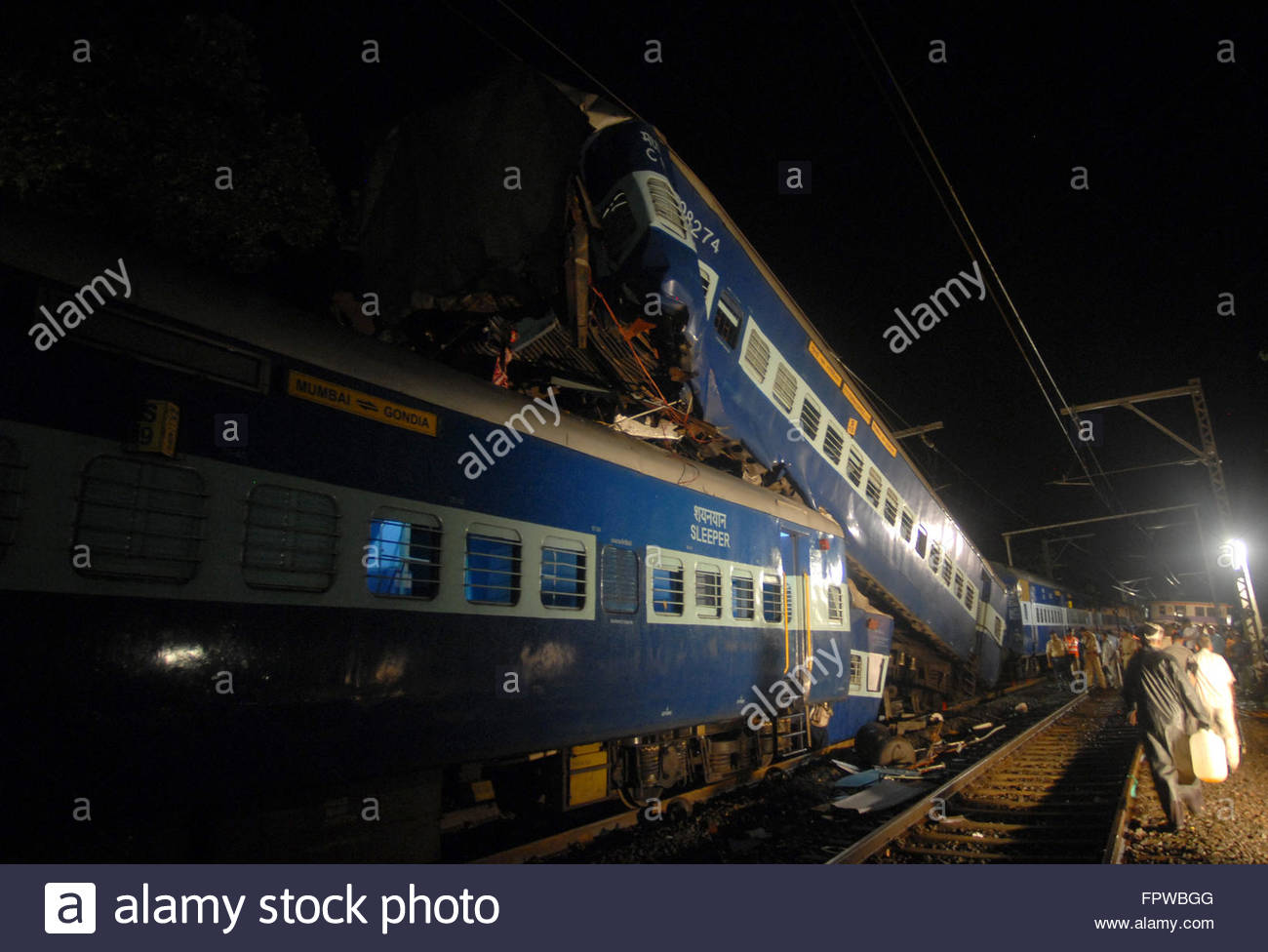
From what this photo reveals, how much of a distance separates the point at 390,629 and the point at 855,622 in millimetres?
8430

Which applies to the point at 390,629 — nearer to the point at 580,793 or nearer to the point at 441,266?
the point at 580,793

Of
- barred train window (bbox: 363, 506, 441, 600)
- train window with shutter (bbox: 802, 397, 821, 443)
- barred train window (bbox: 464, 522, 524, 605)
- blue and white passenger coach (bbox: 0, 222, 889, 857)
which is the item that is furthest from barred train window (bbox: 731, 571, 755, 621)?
barred train window (bbox: 363, 506, 441, 600)

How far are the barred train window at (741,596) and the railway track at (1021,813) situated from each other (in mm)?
2661

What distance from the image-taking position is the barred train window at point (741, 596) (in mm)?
8352

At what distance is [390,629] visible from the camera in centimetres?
460

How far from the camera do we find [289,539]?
13.6 feet

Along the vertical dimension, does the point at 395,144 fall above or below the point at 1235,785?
above

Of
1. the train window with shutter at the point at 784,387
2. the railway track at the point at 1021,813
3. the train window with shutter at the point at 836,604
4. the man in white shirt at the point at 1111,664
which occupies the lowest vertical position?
the man in white shirt at the point at 1111,664

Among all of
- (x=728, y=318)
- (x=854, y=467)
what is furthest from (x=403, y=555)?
(x=854, y=467)

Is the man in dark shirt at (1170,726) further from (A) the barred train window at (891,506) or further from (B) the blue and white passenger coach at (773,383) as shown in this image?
(A) the barred train window at (891,506)

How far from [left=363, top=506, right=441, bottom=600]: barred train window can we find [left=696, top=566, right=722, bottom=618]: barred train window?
3.50m

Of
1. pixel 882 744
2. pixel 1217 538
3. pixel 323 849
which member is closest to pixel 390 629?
pixel 323 849

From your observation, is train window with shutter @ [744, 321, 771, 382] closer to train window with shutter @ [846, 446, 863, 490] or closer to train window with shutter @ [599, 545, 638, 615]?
train window with shutter @ [846, 446, 863, 490]

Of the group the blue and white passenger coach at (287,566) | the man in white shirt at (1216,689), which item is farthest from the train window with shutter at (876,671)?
the blue and white passenger coach at (287,566)
